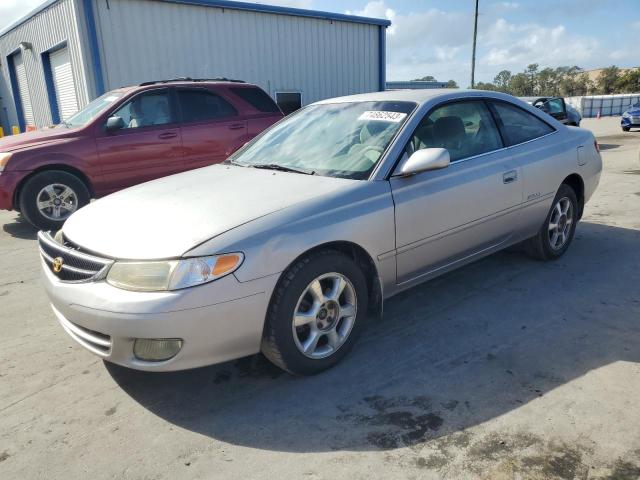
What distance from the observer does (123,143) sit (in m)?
6.68

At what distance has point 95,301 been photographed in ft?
8.10

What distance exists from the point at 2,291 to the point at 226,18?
10247mm

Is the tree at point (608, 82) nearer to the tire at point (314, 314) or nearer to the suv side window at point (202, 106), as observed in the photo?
the suv side window at point (202, 106)

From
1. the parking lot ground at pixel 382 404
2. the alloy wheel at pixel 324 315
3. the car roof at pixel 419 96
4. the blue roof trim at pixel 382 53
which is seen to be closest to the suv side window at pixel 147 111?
the parking lot ground at pixel 382 404

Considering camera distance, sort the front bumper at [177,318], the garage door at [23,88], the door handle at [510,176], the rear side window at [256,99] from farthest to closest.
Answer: the garage door at [23,88]
the rear side window at [256,99]
the door handle at [510,176]
the front bumper at [177,318]

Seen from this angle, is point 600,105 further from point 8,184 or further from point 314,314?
point 314,314

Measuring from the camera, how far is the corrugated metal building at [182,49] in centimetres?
1131

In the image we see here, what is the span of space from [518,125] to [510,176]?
0.60 meters

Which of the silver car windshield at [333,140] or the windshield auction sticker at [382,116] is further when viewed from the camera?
the windshield auction sticker at [382,116]

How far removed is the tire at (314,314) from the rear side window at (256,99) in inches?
217

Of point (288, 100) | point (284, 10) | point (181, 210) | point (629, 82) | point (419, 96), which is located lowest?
point (181, 210)

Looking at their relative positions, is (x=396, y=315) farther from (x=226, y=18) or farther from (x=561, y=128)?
(x=226, y=18)

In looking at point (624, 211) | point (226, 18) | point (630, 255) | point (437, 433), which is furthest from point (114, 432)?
point (226, 18)

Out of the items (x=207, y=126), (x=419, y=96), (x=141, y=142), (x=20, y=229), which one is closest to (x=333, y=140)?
(x=419, y=96)
